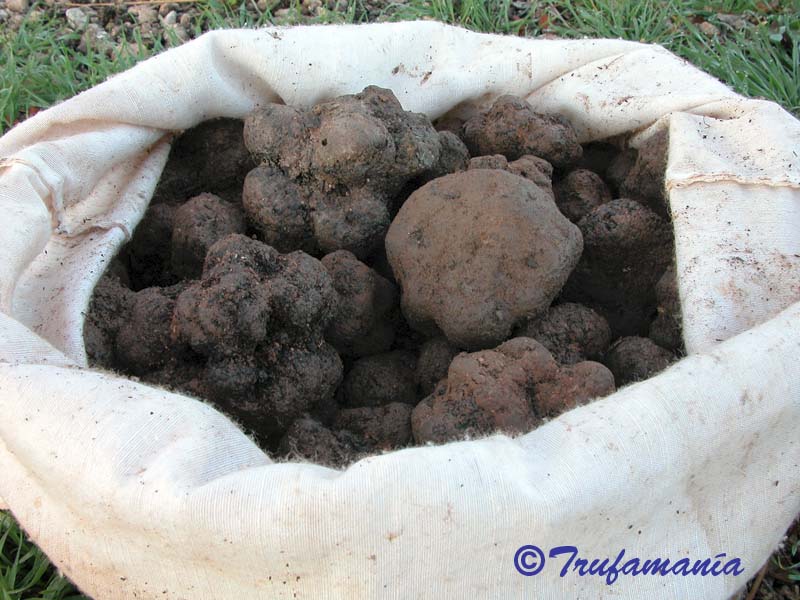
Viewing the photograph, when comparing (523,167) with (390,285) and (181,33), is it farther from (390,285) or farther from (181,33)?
(181,33)

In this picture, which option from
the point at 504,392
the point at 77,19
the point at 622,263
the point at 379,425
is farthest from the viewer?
the point at 77,19

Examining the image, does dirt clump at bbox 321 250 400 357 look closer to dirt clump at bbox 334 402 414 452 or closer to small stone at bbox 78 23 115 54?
dirt clump at bbox 334 402 414 452

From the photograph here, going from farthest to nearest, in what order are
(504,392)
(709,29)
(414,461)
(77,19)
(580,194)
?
(77,19)
(709,29)
(580,194)
(504,392)
(414,461)

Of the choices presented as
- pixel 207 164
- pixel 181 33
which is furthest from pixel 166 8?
pixel 207 164

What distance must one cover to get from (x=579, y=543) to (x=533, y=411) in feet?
0.88

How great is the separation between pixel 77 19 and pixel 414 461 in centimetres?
255

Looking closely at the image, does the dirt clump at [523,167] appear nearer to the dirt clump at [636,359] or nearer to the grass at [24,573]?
the dirt clump at [636,359]

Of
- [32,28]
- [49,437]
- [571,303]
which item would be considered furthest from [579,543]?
[32,28]

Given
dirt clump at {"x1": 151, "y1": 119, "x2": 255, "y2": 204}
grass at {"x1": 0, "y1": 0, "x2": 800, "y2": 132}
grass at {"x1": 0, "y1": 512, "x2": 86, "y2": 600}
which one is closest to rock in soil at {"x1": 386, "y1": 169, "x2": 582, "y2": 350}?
dirt clump at {"x1": 151, "y1": 119, "x2": 255, "y2": 204}

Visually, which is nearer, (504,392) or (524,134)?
(504,392)

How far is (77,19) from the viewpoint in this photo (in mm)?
2965

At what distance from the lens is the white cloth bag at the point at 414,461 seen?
41.8 inches

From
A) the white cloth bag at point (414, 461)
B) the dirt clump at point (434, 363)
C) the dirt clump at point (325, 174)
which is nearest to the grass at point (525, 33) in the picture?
the white cloth bag at point (414, 461)

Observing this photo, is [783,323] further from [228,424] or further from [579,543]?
[228,424]
